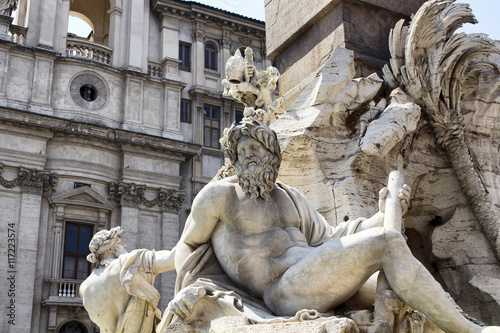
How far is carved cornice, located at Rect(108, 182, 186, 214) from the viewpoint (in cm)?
2088

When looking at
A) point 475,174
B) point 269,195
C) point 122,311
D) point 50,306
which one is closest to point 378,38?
point 475,174

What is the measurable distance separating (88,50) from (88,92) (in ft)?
5.76

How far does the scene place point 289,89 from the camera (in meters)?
7.02

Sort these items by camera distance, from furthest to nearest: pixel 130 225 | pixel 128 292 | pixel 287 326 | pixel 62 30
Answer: pixel 62 30
pixel 130 225
pixel 128 292
pixel 287 326

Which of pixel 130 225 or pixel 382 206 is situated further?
pixel 130 225

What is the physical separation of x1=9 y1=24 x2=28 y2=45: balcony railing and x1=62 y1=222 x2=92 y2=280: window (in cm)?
679

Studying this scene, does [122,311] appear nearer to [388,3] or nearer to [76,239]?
[388,3]

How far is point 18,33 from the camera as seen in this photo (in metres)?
21.4

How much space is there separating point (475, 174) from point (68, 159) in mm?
16965

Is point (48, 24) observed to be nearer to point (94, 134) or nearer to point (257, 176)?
point (94, 134)

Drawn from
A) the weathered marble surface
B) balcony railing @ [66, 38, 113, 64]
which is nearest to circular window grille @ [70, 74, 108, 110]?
balcony railing @ [66, 38, 113, 64]

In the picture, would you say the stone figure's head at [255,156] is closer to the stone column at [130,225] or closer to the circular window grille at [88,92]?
the stone column at [130,225]

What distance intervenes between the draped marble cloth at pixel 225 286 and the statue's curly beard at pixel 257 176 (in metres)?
0.25

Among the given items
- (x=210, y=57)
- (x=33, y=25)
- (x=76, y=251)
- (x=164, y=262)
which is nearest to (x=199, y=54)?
(x=210, y=57)
